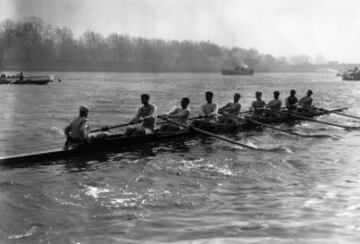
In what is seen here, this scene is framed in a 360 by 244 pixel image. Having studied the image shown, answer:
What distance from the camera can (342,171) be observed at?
44.7 feet

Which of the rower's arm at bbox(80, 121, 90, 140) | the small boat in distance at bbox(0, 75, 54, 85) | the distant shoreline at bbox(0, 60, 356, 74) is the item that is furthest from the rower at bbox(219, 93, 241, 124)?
the distant shoreline at bbox(0, 60, 356, 74)

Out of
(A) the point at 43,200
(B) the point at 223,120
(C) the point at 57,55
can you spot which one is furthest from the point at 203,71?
(A) the point at 43,200

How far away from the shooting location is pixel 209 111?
19.7 m

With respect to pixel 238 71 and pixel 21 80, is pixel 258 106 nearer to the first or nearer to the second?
pixel 21 80

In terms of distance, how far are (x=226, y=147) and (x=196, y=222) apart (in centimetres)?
920

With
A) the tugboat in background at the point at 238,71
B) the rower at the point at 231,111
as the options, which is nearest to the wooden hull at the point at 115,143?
the rower at the point at 231,111

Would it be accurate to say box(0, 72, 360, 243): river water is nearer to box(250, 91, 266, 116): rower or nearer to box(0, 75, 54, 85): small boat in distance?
box(250, 91, 266, 116): rower

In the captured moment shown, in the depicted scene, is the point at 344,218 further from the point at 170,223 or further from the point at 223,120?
the point at 223,120

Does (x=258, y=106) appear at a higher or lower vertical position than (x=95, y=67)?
lower

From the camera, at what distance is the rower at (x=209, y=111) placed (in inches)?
758

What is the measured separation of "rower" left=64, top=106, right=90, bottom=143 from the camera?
13.5 m

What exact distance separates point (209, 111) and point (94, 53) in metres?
134

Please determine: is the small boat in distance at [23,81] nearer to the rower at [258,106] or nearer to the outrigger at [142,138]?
the rower at [258,106]

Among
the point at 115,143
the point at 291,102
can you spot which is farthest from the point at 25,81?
the point at 115,143
